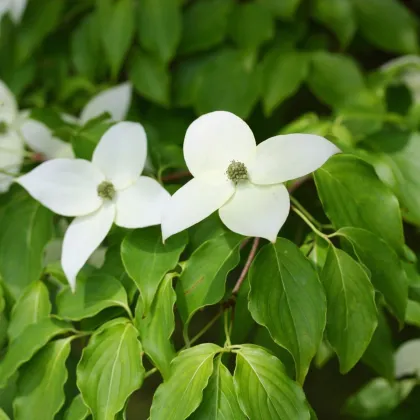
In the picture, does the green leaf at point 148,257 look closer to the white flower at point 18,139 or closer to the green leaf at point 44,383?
the green leaf at point 44,383

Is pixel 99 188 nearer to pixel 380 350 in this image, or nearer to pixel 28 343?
pixel 28 343

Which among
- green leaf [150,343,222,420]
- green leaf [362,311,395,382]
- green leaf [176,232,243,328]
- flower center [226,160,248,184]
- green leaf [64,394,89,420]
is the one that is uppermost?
flower center [226,160,248,184]

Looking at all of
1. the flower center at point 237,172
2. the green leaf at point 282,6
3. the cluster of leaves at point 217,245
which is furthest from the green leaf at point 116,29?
the flower center at point 237,172

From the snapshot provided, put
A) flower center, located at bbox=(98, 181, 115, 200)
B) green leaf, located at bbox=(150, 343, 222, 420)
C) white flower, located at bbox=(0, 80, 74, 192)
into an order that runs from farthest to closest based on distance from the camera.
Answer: white flower, located at bbox=(0, 80, 74, 192) < flower center, located at bbox=(98, 181, 115, 200) < green leaf, located at bbox=(150, 343, 222, 420)

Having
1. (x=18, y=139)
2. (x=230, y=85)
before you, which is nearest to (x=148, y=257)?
(x=18, y=139)

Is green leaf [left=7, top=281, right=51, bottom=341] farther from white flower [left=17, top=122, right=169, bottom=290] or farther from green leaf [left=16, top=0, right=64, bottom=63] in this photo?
green leaf [left=16, top=0, right=64, bottom=63]

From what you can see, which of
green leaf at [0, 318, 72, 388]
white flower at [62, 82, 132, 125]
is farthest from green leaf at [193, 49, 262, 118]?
green leaf at [0, 318, 72, 388]
